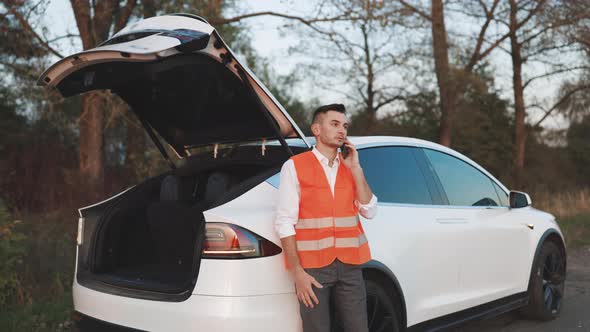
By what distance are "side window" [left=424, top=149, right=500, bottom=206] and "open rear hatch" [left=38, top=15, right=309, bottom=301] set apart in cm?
142

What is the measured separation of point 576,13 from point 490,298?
45.5 feet

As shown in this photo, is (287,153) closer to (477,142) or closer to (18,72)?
(18,72)

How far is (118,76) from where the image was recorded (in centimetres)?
330

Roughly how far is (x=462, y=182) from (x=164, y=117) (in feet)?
7.98

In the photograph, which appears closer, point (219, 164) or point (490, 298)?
point (219, 164)

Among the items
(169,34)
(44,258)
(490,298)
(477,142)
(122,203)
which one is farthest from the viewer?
(477,142)

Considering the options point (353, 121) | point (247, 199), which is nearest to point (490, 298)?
point (247, 199)

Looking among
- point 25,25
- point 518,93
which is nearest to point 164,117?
point 25,25

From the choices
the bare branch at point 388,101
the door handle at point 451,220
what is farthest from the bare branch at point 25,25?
the bare branch at point 388,101

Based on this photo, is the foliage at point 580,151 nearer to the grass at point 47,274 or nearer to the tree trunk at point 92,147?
the grass at point 47,274

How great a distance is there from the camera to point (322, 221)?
109 inches

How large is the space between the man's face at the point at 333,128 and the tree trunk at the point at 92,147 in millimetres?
8904

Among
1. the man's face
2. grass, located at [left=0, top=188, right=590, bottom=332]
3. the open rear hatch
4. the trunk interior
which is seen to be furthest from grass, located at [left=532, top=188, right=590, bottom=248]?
the man's face

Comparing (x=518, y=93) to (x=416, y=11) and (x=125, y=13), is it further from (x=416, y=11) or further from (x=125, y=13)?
(x=125, y=13)
